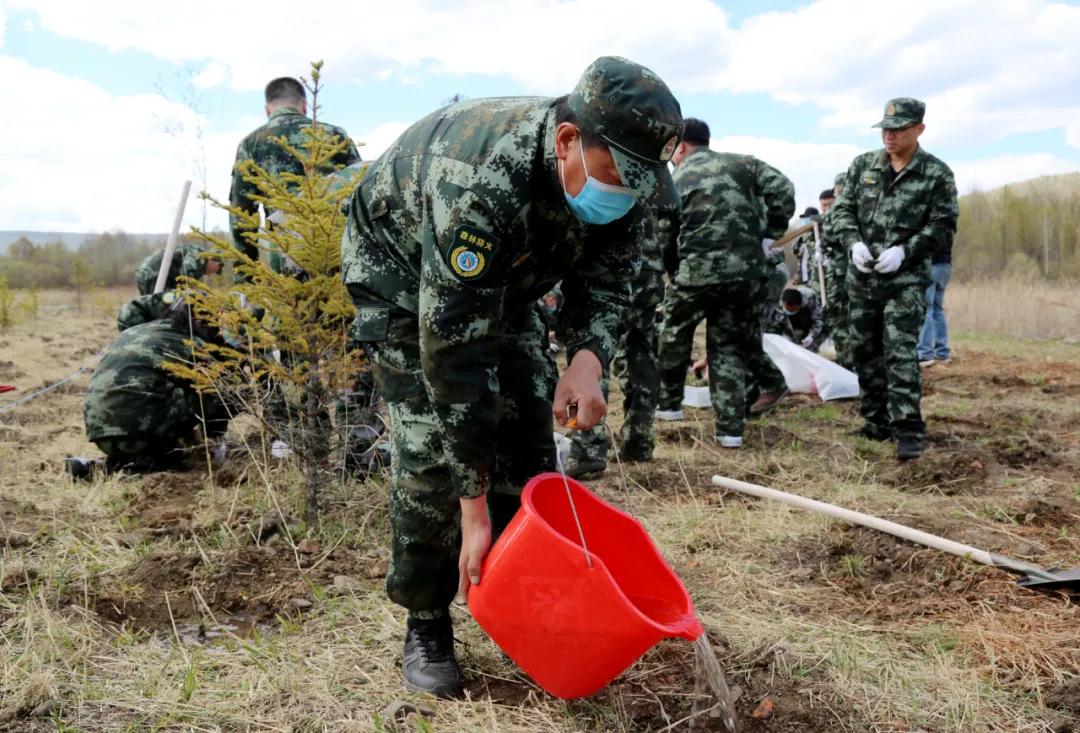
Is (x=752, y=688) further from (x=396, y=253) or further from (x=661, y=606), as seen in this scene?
(x=396, y=253)

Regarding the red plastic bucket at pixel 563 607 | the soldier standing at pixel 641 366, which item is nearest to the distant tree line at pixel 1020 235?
the soldier standing at pixel 641 366

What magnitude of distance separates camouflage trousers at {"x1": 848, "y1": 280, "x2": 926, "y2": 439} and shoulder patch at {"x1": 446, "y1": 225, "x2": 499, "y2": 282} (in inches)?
152

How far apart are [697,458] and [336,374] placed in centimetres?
244

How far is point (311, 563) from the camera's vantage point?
A: 130 inches

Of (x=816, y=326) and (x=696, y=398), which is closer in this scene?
(x=696, y=398)

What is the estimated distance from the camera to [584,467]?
4551 millimetres

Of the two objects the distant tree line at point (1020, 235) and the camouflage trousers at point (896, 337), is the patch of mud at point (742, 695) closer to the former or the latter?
the camouflage trousers at point (896, 337)

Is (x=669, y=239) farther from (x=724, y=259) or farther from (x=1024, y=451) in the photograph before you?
(x=1024, y=451)

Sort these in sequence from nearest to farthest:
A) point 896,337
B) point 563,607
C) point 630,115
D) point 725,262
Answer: point 630,115 < point 563,607 < point 896,337 < point 725,262

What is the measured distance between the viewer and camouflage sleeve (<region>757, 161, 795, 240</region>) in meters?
5.38

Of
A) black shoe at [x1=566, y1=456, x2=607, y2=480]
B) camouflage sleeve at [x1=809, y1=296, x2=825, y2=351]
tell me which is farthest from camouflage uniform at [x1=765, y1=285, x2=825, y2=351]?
black shoe at [x1=566, y1=456, x2=607, y2=480]

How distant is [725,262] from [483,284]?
3648mm

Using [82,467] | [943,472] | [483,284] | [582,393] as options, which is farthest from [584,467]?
[483,284]

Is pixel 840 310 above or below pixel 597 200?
below
